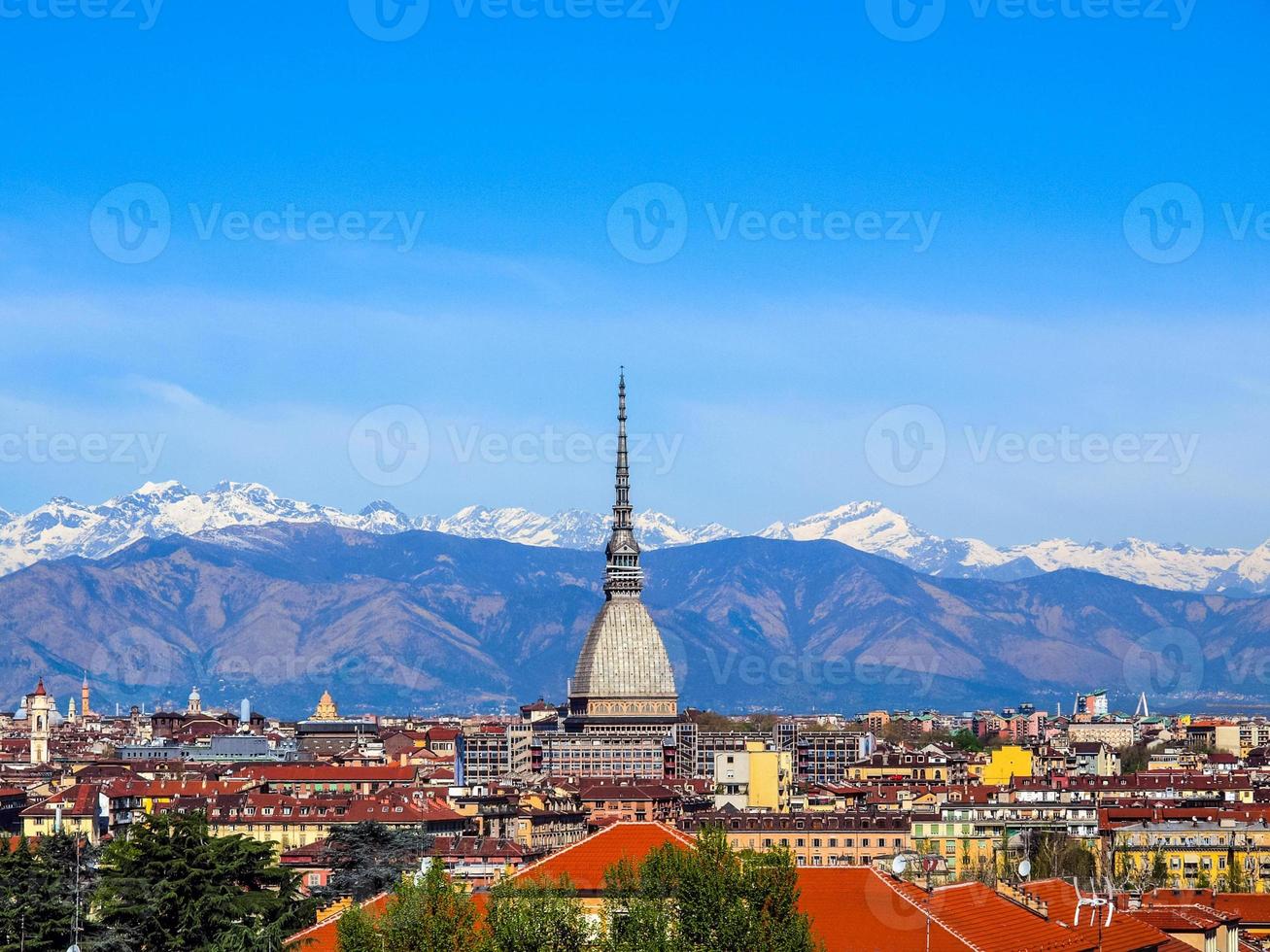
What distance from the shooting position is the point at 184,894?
4859 centimetres

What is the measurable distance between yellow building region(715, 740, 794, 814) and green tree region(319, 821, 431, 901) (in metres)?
42.0

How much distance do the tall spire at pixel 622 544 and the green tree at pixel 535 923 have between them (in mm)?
151108

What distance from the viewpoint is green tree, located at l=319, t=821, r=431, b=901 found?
67250mm

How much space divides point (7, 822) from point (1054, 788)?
40.5 m

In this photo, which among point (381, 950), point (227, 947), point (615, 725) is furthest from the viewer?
point (615, 725)

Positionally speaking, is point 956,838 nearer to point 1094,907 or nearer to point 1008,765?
point 1094,907

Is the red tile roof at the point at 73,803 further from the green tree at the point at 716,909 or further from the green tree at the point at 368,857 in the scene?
the green tree at the point at 716,909

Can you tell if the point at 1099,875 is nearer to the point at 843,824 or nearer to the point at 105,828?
the point at 843,824

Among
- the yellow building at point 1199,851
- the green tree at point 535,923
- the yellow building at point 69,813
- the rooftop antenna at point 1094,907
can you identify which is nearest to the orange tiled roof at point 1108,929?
the rooftop antenna at point 1094,907

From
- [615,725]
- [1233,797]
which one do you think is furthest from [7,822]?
[615,725]

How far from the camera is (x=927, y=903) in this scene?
4172cm

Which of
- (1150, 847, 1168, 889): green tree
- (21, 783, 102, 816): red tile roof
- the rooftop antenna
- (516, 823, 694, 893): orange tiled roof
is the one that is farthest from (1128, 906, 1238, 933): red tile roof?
(21, 783, 102, 816): red tile roof

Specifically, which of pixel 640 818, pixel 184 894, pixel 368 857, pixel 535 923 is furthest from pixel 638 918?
pixel 640 818

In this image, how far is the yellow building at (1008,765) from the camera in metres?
147
